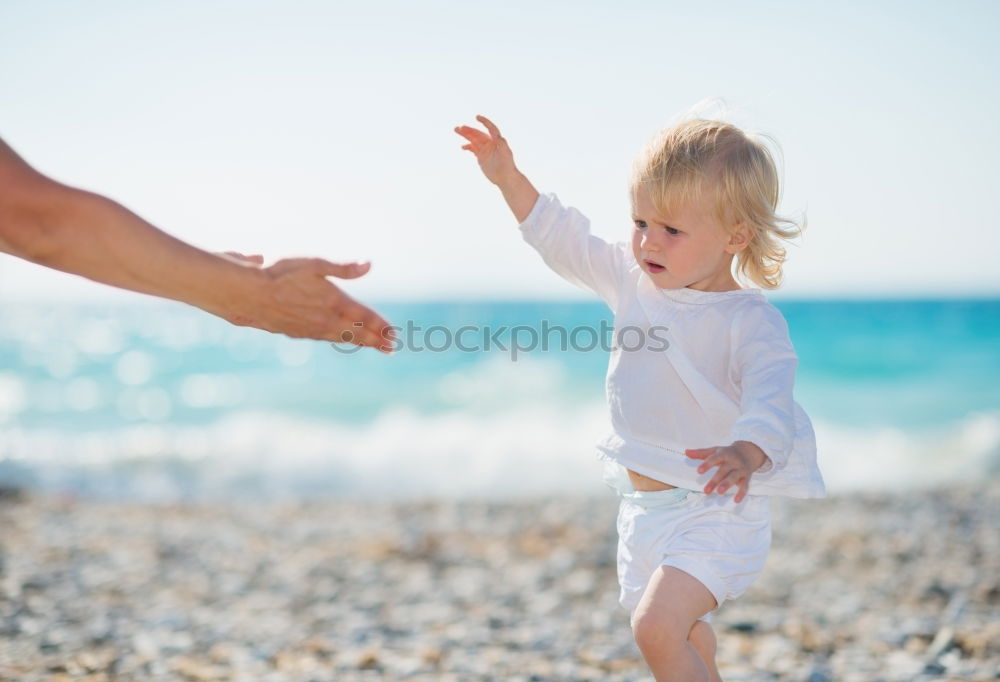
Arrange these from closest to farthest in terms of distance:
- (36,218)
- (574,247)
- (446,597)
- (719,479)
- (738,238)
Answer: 1. (36,218)
2. (719,479)
3. (738,238)
4. (574,247)
5. (446,597)

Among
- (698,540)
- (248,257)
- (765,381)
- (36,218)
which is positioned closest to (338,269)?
(248,257)

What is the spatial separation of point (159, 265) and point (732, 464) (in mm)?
1595

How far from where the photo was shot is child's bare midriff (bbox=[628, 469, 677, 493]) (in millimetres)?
2855

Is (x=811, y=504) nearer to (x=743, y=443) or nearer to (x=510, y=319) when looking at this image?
(x=743, y=443)

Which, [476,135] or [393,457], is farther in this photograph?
[393,457]

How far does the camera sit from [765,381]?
2.50 metres

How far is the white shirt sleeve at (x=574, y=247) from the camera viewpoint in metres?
3.08

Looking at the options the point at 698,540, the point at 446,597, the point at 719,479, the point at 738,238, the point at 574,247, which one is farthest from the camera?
the point at 446,597

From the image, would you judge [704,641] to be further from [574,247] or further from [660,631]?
[574,247]

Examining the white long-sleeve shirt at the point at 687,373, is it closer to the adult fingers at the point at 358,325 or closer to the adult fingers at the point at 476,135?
the adult fingers at the point at 476,135

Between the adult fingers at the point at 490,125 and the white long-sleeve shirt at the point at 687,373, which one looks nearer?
the white long-sleeve shirt at the point at 687,373

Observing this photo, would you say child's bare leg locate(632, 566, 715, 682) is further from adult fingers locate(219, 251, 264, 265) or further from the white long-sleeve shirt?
adult fingers locate(219, 251, 264, 265)

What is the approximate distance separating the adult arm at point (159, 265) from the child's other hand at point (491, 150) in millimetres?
977

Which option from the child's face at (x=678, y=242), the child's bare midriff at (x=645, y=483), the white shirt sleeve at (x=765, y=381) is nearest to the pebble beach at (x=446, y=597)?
the child's bare midriff at (x=645, y=483)
